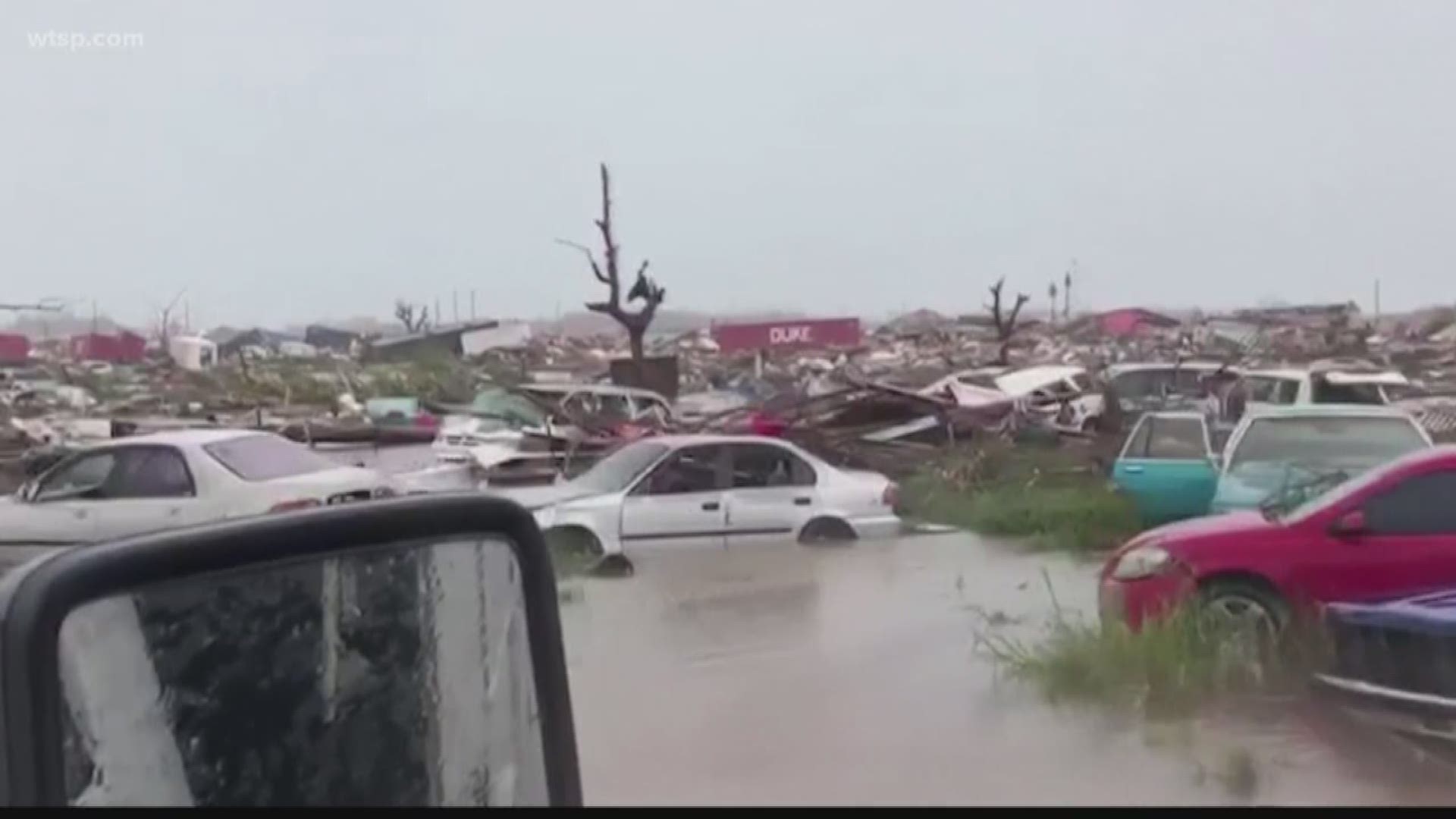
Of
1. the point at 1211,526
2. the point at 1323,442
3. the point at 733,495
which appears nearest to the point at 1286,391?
the point at 1323,442

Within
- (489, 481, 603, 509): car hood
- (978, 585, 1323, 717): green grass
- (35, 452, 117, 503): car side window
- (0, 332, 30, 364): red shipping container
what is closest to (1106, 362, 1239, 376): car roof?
(978, 585, 1323, 717): green grass


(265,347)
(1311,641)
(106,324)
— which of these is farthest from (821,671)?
(106,324)

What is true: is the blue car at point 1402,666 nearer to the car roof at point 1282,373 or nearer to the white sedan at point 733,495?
the car roof at point 1282,373

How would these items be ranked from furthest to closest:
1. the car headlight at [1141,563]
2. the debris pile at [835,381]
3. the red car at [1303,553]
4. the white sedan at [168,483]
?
the car headlight at [1141,563] < the red car at [1303,553] < the debris pile at [835,381] < the white sedan at [168,483]

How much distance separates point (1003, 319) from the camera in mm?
4098

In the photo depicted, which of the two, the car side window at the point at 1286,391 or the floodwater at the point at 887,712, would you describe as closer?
the floodwater at the point at 887,712

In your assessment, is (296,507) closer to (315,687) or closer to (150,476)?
(315,687)

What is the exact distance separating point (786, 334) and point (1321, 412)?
4.17 ft

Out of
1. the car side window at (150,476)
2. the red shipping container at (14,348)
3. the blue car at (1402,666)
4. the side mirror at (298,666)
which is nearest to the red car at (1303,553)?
the blue car at (1402,666)

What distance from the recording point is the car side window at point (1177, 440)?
4.03 metres

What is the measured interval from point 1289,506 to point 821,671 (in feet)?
3.99

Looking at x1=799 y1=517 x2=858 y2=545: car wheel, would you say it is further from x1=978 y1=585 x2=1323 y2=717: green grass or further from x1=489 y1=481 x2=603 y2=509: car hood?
x1=489 y1=481 x2=603 y2=509: car hood

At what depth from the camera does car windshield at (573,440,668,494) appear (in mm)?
3986

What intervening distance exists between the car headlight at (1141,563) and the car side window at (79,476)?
2204 mm
